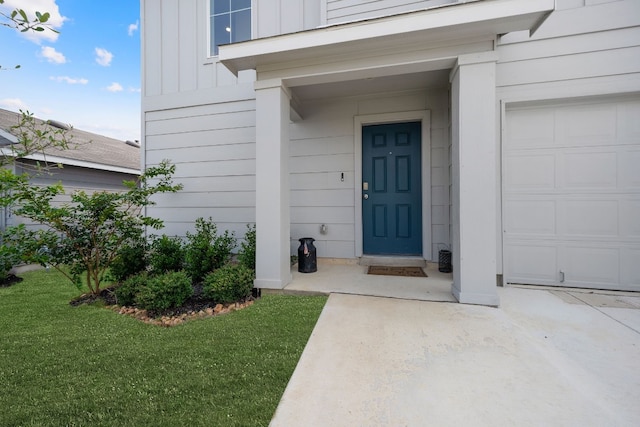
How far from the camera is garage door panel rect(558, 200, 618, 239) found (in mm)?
2799

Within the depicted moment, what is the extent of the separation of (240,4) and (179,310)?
4.84 meters

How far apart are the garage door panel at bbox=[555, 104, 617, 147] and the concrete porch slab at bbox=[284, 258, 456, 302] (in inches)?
80.7

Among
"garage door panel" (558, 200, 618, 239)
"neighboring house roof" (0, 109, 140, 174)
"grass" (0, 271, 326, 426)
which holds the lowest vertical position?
"grass" (0, 271, 326, 426)

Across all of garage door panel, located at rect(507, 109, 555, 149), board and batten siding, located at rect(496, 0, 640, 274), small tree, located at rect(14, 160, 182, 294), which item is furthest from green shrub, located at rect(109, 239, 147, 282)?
garage door panel, located at rect(507, 109, 555, 149)

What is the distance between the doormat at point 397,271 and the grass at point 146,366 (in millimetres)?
1196

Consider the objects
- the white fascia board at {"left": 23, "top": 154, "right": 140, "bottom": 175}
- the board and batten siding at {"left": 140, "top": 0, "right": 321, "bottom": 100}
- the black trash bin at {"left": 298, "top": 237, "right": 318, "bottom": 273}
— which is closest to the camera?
the black trash bin at {"left": 298, "top": 237, "right": 318, "bottom": 273}

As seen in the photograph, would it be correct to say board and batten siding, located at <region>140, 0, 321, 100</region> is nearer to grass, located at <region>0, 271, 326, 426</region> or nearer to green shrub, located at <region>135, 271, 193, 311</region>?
green shrub, located at <region>135, 271, 193, 311</region>

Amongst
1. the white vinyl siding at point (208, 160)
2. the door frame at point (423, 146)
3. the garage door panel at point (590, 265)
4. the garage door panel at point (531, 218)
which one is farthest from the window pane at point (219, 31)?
the garage door panel at point (590, 265)

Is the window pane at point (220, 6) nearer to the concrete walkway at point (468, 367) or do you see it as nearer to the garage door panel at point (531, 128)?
the garage door panel at point (531, 128)

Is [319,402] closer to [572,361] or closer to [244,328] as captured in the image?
[244,328]

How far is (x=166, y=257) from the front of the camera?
3430mm

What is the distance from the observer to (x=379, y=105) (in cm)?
385

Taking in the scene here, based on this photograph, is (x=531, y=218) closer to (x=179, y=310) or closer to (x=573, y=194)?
(x=573, y=194)

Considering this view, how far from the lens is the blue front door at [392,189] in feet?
12.6
